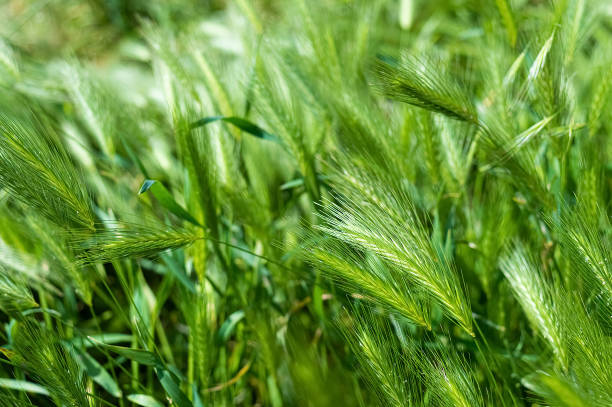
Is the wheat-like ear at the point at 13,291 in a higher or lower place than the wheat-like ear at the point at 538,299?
lower

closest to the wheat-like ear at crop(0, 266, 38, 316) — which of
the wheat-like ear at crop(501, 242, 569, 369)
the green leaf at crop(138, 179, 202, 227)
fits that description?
the green leaf at crop(138, 179, 202, 227)

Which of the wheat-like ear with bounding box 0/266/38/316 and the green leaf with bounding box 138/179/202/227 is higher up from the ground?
the green leaf with bounding box 138/179/202/227

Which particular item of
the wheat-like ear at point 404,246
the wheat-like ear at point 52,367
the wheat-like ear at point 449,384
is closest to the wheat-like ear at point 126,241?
the wheat-like ear at point 52,367

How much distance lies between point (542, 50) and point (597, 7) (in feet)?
1.61

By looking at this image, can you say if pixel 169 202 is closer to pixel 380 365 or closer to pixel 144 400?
pixel 144 400

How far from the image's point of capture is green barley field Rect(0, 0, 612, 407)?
2.45ft

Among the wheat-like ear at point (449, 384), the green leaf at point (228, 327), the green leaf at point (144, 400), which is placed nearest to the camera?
the wheat-like ear at point (449, 384)

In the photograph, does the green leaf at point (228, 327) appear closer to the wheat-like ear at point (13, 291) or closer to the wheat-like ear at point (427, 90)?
the wheat-like ear at point (13, 291)

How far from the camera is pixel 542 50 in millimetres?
880

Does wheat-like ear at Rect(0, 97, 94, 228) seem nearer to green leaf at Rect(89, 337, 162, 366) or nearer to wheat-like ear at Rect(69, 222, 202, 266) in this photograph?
wheat-like ear at Rect(69, 222, 202, 266)

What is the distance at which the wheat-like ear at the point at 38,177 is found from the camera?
0.77 m

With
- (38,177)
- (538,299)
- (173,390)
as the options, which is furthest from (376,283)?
(38,177)

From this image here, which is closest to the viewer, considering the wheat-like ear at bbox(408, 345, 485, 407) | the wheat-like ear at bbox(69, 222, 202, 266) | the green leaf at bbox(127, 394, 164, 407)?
the wheat-like ear at bbox(408, 345, 485, 407)

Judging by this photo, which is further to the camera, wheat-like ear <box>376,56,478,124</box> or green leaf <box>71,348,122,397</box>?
green leaf <box>71,348,122,397</box>
